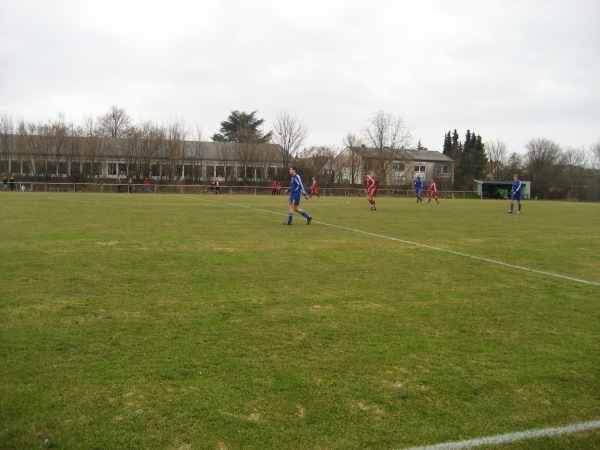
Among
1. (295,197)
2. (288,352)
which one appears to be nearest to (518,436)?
(288,352)

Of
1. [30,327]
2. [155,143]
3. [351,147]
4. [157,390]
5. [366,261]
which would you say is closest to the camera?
[157,390]

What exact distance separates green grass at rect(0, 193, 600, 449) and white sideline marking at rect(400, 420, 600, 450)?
2.3 inches

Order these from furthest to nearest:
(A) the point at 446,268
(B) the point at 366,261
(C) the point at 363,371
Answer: (B) the point at 366,261, (A) the point at 446,268, (C) the point at 363,371

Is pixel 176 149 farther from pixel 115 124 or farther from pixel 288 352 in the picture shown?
pixel 288 352

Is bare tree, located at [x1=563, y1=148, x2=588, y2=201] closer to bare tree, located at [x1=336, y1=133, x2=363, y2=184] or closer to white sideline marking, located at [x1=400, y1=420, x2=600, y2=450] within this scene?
bare tree, located at [x1=336, y1=133, x2=363, y2=184]

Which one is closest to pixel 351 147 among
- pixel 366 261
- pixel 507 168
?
pixel 507 168

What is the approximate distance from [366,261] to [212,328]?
4889mm

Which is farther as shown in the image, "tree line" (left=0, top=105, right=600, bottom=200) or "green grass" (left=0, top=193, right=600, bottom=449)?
"tree line" (left=0, top=105, right=600, bottom=200)

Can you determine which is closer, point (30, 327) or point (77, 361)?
point (77, 361)

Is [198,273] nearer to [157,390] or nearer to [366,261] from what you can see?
[366,261]

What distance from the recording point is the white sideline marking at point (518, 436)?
2.90 meters

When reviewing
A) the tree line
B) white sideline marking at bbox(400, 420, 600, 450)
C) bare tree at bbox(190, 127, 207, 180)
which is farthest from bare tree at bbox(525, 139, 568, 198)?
white sideline marking at bbox(400, 420, 600, 450)

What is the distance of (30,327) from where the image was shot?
15.9 ft

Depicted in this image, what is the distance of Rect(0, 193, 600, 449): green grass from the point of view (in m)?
3.08
